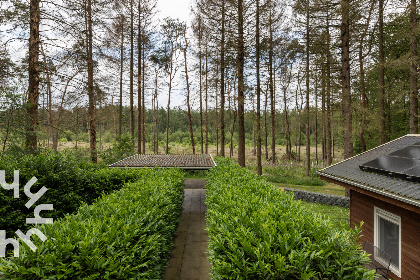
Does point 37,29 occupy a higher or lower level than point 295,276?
higher

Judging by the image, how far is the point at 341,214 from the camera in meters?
10.4

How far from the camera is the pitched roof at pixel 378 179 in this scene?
165 inches

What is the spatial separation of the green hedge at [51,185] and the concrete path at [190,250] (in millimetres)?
2458

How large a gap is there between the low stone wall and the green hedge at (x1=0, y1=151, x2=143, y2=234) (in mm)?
9637

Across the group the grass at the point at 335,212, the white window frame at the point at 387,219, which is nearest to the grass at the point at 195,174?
the grass at the point at 335,212

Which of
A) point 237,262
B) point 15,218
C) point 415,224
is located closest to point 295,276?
point 237,262

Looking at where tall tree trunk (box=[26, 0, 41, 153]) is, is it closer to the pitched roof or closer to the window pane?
the pitched roof

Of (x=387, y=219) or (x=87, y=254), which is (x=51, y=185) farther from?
(x=387, y=219)

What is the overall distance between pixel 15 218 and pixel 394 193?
7780mm

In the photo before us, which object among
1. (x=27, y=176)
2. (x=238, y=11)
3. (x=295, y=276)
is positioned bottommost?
Answer: (x=295, y=276)

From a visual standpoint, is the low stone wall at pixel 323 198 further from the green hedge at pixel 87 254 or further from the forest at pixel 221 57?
the green hedge at pixel 87 254

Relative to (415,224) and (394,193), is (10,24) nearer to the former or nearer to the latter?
(394,193)

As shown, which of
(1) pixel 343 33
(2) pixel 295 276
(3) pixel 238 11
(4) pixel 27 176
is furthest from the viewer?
(3) pixel 238 11

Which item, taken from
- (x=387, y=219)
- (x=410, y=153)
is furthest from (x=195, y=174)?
(x=410, y=153)
